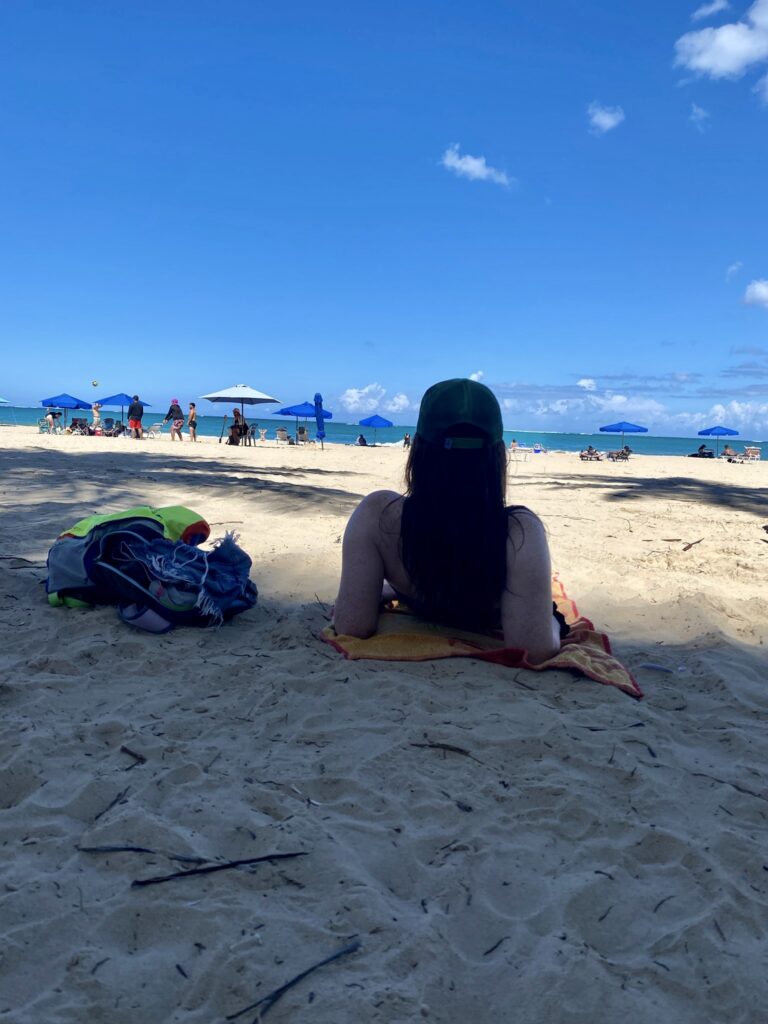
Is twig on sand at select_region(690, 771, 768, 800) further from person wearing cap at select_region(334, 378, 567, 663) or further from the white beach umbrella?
the white beach umbrella

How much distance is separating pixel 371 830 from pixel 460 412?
148 cm

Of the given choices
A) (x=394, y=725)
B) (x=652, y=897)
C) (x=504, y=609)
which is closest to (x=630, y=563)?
(x=504, y=609)

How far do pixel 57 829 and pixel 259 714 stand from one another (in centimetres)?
81

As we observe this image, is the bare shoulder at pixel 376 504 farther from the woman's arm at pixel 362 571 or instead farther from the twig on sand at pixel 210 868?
the twig on sand at pixel 210 868

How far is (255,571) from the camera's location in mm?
4535

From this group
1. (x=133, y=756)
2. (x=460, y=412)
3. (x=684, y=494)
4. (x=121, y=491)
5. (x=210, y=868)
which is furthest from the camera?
(x=684, y=494)

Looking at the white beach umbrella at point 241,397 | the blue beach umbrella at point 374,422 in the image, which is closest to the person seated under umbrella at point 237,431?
the white beach umbrella at point 241,397

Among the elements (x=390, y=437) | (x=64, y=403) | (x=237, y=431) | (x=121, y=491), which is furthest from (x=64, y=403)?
(x=390, y=437)

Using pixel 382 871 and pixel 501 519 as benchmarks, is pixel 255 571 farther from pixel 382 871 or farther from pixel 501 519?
pixel 382 871

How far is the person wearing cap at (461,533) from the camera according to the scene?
2.63 metres

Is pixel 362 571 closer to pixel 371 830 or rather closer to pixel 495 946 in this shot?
pixel 371 830

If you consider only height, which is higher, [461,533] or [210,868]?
[461,533]

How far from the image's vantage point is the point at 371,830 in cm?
176

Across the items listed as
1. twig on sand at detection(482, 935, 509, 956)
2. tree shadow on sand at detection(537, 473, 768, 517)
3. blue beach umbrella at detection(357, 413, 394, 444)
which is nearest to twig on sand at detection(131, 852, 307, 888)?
twig on sand at detection(482, 935, 509, 956)
